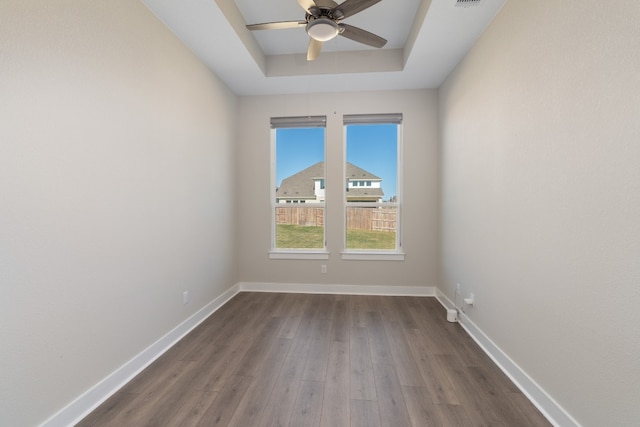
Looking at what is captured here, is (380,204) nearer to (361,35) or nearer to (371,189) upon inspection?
(371,189)

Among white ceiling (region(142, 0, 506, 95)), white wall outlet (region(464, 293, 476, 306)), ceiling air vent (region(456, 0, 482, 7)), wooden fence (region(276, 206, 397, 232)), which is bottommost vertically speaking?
white wall outlet (region(464, 293, 476, 306))

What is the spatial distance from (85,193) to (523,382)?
9.84 feet

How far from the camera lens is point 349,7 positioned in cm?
185

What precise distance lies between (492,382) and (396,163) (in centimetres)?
271

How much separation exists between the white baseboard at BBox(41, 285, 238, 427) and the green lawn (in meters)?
1.54

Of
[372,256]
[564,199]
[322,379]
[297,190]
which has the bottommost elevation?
[322,379]

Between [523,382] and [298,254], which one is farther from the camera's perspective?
[298,254]

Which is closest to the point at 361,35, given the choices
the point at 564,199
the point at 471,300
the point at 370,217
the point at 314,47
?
the point at 314,47

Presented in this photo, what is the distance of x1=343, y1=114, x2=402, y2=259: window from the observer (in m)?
3.88

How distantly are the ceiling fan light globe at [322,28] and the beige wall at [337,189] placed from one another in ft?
5.70

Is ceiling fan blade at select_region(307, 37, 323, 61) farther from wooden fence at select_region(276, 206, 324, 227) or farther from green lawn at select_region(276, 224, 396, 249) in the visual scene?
green lawn at select_region(276, 224, 396, 249)

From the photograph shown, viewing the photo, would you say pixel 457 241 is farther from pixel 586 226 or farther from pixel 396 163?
pixel 586 226

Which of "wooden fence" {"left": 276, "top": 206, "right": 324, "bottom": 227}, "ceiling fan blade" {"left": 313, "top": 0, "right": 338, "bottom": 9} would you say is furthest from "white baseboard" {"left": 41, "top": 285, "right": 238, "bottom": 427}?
"ceiling fan blade" {"left": 313, "top": 0, "right": 338, "bottom": 9}

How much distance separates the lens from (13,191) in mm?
1275
